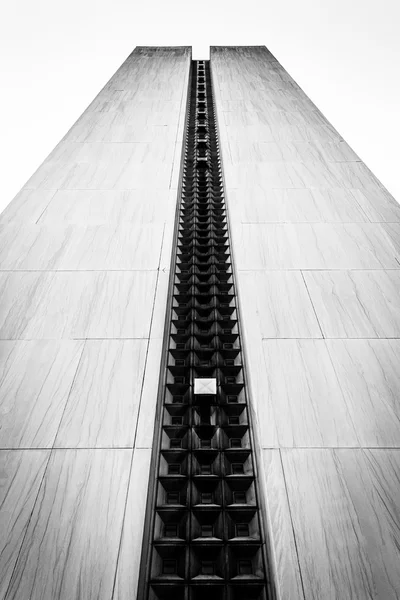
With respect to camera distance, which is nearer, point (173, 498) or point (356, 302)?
point (173, 498)

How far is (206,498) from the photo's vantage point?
2.48 metres

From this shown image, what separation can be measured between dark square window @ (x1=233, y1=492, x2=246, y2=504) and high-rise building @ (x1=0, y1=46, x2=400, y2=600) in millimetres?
10

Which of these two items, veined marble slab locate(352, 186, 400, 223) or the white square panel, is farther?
veined marble slab locate(352, 186, 400, 223)

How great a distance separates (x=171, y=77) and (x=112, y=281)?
7.81m

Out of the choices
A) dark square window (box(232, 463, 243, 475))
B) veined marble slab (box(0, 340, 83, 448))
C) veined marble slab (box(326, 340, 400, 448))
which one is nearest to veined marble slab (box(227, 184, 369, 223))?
veined marble slab (box(326, 340, 400, 448))

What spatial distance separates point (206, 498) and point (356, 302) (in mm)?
2310

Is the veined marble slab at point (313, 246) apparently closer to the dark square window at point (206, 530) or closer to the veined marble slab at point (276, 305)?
the veined marble slab at point (276, 305)

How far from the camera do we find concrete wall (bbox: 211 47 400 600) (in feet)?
6.86

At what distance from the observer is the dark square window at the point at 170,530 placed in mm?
2297

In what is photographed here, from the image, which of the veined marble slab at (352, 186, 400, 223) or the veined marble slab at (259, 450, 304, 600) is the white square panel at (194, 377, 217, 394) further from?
the veined marble slab at (352, 186, 400, 223)

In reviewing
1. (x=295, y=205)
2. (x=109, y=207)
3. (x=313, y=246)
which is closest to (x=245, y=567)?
(x=313, y=246)

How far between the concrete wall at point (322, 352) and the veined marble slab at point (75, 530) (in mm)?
955

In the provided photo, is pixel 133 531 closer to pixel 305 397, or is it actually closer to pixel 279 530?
pixel 279 530

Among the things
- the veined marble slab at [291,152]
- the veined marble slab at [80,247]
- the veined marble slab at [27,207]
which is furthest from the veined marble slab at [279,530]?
the veined marble slab at [291,152]
